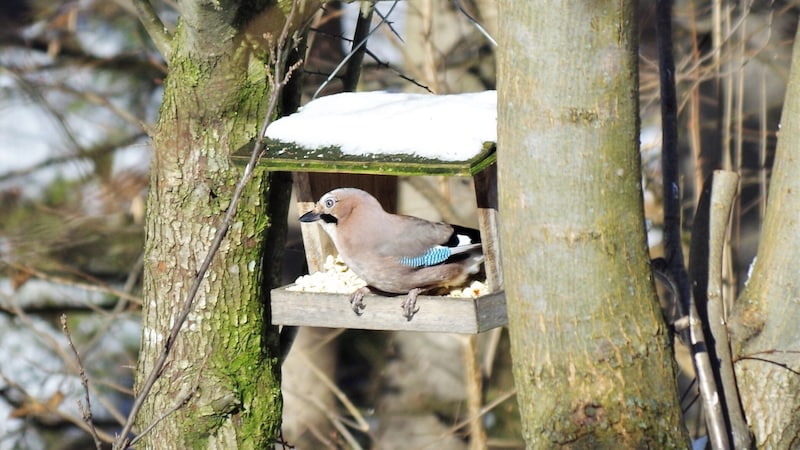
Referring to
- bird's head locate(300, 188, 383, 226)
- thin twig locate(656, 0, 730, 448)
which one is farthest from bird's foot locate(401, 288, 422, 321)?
thin twig locate(656, 0, 730, 448)

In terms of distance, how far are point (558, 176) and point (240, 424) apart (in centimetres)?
162

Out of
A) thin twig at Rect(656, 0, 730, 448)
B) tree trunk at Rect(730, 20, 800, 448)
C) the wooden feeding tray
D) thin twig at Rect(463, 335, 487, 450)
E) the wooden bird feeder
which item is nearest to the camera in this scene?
the wooden bird feeder

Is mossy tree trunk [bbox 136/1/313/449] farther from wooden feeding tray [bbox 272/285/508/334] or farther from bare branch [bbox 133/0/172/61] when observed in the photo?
wooden feeding tray [bbox 272/285/508/334]

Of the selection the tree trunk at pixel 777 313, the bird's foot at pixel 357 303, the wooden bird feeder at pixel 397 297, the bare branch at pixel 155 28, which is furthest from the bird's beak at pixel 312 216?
the tree trunk at pixel 777 313

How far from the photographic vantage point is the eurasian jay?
314 cm

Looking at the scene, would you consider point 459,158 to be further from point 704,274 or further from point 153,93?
point 153,93

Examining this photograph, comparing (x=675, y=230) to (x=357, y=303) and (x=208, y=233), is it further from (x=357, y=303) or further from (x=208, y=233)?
(x=208, y=233)

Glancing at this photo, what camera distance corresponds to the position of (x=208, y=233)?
327 cm

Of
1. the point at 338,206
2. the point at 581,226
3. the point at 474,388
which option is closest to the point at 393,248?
the point at 338,206

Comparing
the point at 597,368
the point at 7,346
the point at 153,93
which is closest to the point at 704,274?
the point at 597,368

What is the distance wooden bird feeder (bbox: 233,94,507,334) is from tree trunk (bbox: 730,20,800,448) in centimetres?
87

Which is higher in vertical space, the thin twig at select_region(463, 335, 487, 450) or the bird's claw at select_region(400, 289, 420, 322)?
the bird's claw at select_region(400, 289, 420, 322)

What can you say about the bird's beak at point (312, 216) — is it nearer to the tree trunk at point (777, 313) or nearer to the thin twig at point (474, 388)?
the tree trunk at point (777, 313)

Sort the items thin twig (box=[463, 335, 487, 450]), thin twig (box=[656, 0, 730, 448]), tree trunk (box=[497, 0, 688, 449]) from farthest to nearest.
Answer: thin twig (box=[463, 335, 487, 450]) < thin twig (box=[656, 0, 730, 448]) < tree trunk (box=[497, 0, 688, 449])
